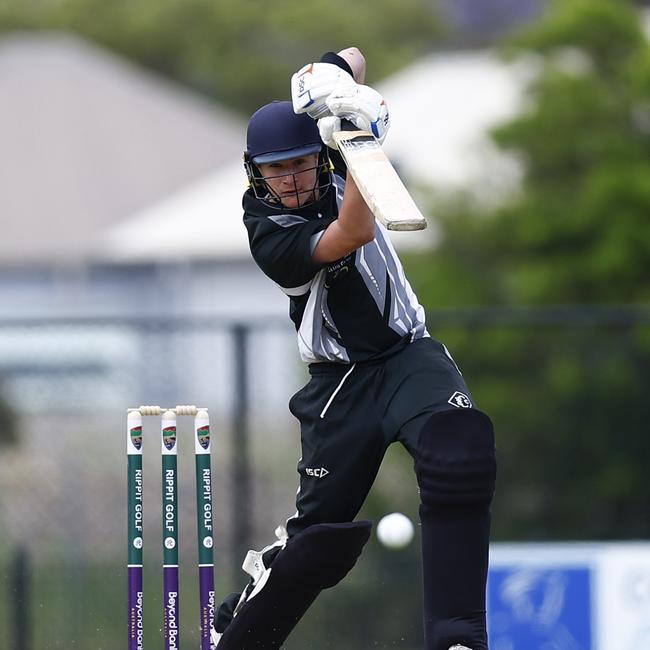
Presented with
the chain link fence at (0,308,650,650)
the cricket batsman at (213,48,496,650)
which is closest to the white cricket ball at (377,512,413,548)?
the cricket batsman at (213,48,496,650)

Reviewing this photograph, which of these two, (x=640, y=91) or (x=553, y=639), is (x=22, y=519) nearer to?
(x=553, y=639)

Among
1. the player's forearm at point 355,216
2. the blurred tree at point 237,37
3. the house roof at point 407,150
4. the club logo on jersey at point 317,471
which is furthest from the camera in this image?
the blurred tree at point 237,37

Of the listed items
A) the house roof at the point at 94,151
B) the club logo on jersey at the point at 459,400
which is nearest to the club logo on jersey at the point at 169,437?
the club logo on jersey at the point at 459,400

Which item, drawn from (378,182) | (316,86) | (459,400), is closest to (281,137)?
(316,86)

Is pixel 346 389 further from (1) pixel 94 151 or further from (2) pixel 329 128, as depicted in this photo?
(1) pixel 94 151

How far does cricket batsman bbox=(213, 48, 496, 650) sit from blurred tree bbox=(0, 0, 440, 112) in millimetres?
30663

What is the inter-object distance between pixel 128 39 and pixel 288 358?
32946 millimetres

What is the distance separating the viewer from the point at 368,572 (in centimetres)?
709

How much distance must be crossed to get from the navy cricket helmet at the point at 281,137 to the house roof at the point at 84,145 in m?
26.6

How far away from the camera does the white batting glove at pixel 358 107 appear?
358 centimetres

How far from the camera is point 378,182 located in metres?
3.40

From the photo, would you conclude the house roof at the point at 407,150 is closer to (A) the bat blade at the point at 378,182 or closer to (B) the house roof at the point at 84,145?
(B) the house roof at the point at 84,145

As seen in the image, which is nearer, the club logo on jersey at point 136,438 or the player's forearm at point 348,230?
the player's forearm at point 348,230

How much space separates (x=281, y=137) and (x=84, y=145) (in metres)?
29.4
